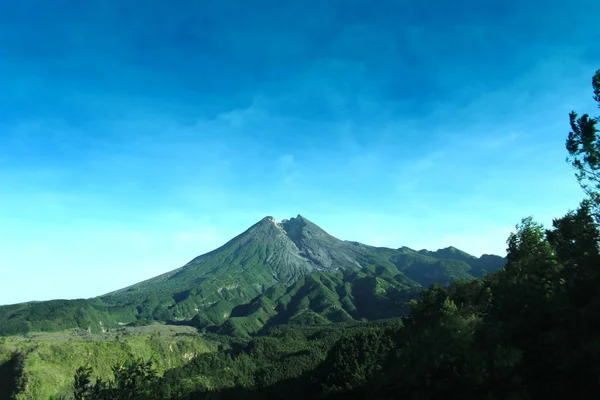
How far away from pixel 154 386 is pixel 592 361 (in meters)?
55.0

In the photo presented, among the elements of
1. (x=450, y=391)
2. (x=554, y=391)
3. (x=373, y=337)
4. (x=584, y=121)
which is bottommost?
(x=373, y=337)

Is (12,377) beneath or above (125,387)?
beneath

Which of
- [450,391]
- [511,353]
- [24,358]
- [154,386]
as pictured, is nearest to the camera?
[450,391]

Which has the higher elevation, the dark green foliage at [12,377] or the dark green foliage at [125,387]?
the dark green foliage at [125,387]

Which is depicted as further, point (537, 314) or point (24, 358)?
point (24, 358)

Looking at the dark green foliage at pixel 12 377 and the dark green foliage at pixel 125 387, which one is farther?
the dark green foliage at pixel 12 377

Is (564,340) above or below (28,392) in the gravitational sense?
above

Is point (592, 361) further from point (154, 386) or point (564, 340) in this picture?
point (154, 386)

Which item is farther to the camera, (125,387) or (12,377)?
(12,377)

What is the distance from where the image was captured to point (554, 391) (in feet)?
75.7

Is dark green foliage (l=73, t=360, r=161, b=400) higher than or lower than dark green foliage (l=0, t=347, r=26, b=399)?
higher

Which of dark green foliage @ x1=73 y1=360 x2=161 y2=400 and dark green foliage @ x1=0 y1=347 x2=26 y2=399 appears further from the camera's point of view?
dark green foliage @ x1=0 y1=347 x2=26 y2=399

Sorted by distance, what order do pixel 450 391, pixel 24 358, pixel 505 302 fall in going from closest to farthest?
pixel 450 391, pixel 505 302, pixel 24 358

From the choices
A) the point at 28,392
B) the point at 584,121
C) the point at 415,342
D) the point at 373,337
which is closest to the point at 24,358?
the point at 28,392
